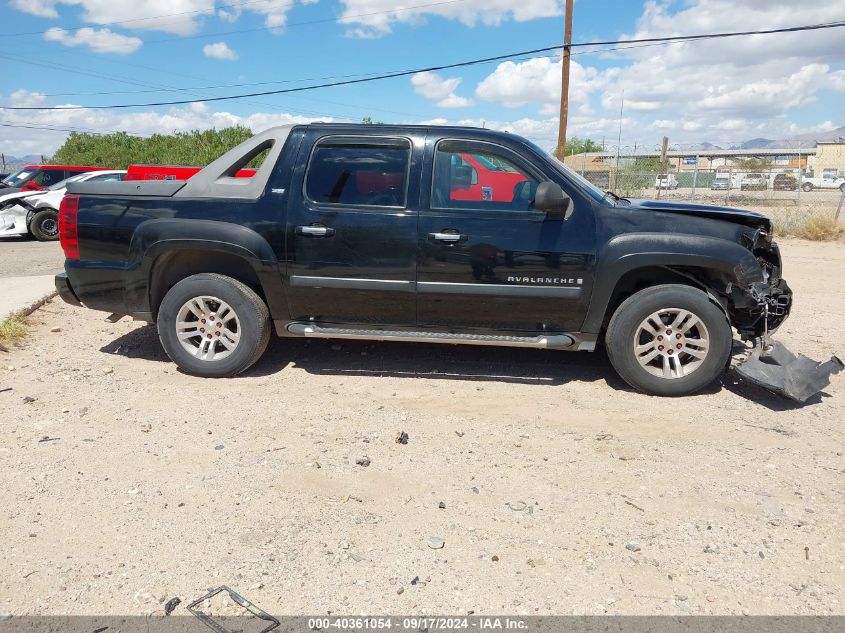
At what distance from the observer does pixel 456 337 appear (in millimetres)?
4992

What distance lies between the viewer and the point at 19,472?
3670 mm

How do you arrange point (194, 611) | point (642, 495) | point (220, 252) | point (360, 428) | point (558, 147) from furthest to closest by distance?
point (558, 147), point (220, 252), point (360, 428), point (642, 495), point (194, 611)

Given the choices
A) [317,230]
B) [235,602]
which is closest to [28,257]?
[317,230]

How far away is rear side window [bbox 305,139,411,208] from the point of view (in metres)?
4.94

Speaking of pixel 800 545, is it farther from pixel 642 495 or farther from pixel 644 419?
pixel 644 419

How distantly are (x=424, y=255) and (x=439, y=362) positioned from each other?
1.22 meters

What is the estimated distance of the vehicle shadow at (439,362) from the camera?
5.27 meters

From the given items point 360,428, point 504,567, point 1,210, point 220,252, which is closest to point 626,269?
point 360,428

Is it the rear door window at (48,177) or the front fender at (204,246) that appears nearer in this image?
the front fender at (204,246)

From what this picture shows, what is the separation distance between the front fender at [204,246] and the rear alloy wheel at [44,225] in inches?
441

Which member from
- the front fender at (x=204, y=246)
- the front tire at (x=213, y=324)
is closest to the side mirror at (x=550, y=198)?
the front fender at (x=204, y=246)

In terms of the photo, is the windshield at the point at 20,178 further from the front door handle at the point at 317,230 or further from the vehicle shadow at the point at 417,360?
the front door handle at the point at 317,230

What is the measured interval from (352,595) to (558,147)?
19.3 metres

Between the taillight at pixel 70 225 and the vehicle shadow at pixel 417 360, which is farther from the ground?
the taillight at pixel 70 225
